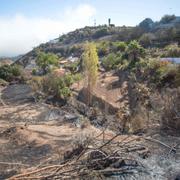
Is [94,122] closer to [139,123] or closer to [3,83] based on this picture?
[139,123]

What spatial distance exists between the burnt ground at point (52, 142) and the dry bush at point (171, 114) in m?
0.44

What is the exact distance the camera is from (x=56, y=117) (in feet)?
43.7

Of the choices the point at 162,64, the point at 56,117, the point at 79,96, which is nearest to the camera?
the point at 56,117

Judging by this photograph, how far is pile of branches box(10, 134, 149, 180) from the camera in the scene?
584cm

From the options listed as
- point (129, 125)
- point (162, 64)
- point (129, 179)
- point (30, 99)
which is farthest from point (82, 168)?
point (162, 64)

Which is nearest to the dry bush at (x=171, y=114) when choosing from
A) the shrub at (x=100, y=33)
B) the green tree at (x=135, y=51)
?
the green tree at (x=135, y=51)

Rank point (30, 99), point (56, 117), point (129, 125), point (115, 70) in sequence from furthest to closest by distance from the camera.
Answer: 1. point (115, 70)
2. point (30, 99)
3. point (56, 117)
4. point (129, 125)

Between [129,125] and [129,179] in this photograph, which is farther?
[129,125]

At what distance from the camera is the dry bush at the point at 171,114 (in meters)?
8.59

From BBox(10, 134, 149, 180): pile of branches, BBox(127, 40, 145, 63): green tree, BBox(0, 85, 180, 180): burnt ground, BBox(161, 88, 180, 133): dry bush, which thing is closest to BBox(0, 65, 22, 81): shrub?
BBox(127, 40, 145, 63): green tree

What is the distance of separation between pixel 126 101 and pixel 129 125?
7.28 m

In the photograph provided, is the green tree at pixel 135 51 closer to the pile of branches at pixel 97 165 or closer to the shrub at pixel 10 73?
the shrub at pixel 10 73

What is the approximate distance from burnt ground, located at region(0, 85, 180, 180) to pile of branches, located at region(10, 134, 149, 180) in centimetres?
16

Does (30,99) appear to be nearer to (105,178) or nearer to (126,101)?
(126,101)
